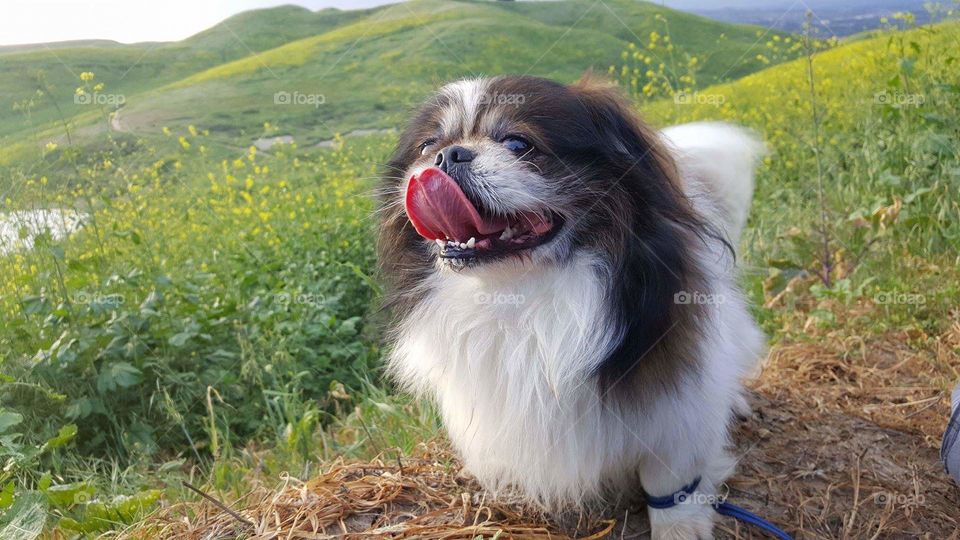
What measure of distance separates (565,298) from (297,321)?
2251 millimetres

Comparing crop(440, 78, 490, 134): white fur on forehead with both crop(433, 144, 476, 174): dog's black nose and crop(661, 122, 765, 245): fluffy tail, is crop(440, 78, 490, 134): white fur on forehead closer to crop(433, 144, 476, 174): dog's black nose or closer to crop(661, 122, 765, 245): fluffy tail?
crop(433, 144, 476, 174): dog's black nose

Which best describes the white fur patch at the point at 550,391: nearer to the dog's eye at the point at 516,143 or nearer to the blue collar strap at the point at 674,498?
the blue collar strap at the point at 674,498

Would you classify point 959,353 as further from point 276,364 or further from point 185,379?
point 185,379

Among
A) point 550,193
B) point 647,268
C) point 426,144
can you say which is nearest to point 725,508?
point 647,268

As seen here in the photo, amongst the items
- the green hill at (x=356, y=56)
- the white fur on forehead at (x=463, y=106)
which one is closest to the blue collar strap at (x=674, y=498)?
the white fur on forehead at (x=463, y=106)

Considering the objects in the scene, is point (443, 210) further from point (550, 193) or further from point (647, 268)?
point (647, 268)

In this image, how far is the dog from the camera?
190 cm

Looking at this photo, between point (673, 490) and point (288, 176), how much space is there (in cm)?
441

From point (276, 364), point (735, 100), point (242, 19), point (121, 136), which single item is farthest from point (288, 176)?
point (735, 100)

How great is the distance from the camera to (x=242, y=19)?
686 cm

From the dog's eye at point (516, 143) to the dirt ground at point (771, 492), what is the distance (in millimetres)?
1028

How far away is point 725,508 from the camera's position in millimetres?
2195

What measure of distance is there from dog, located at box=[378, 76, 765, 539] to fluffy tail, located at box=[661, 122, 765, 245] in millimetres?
429

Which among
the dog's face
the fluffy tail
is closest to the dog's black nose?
the dog's face
